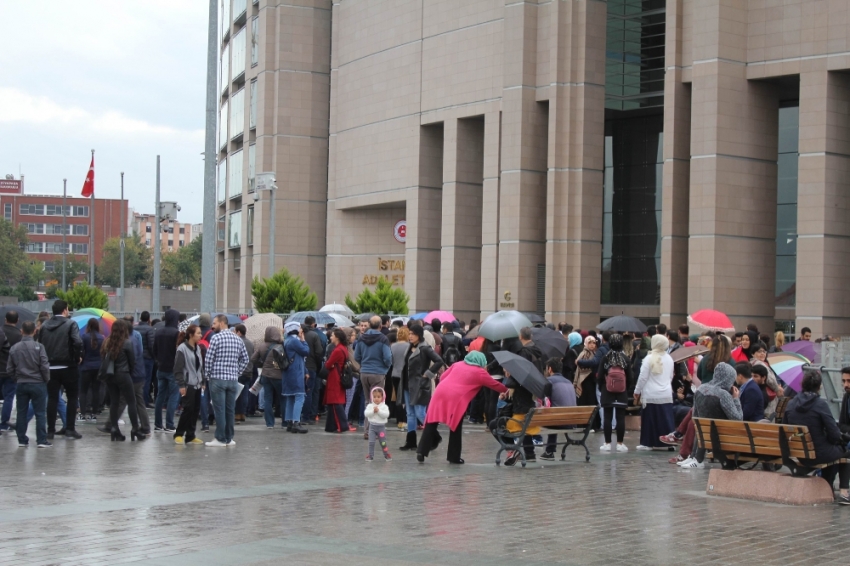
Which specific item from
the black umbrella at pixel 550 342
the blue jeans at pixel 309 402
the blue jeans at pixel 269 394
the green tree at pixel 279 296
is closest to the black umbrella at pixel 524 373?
the black umbrella at pixel 550 342

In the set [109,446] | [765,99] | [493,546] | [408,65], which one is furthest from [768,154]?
[493,546]

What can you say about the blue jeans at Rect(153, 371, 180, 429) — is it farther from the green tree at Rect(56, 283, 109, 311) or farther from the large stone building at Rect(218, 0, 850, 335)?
the green tree at Rect(56, 283, 109, 311)

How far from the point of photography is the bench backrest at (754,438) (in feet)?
40.3

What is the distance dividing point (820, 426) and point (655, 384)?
200 inches

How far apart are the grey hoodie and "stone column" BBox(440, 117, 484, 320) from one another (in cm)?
3195

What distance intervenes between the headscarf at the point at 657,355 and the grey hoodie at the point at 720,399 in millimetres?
2780

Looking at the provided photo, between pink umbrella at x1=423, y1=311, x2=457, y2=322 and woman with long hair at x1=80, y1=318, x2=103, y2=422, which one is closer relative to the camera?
woman with long hair at x1=80, y1=318, x2=103, y2=422

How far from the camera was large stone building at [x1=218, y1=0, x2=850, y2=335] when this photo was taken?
34.9 m

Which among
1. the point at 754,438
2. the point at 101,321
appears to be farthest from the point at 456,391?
the point at 101,321

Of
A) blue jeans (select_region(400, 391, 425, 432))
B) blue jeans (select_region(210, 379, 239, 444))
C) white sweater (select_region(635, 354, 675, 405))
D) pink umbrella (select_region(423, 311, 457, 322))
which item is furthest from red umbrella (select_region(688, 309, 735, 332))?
pink umbrella (select_region(423, 311, 457, 322))

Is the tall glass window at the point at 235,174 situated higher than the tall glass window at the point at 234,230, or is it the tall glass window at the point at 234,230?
the tall glass window at the point at 235,174

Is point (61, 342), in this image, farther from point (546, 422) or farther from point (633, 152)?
point (633, 152)

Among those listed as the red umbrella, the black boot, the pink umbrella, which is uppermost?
the red umbrella

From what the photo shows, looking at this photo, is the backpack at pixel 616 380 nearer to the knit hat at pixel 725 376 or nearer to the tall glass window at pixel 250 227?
the knit hat at pixel 725 376
